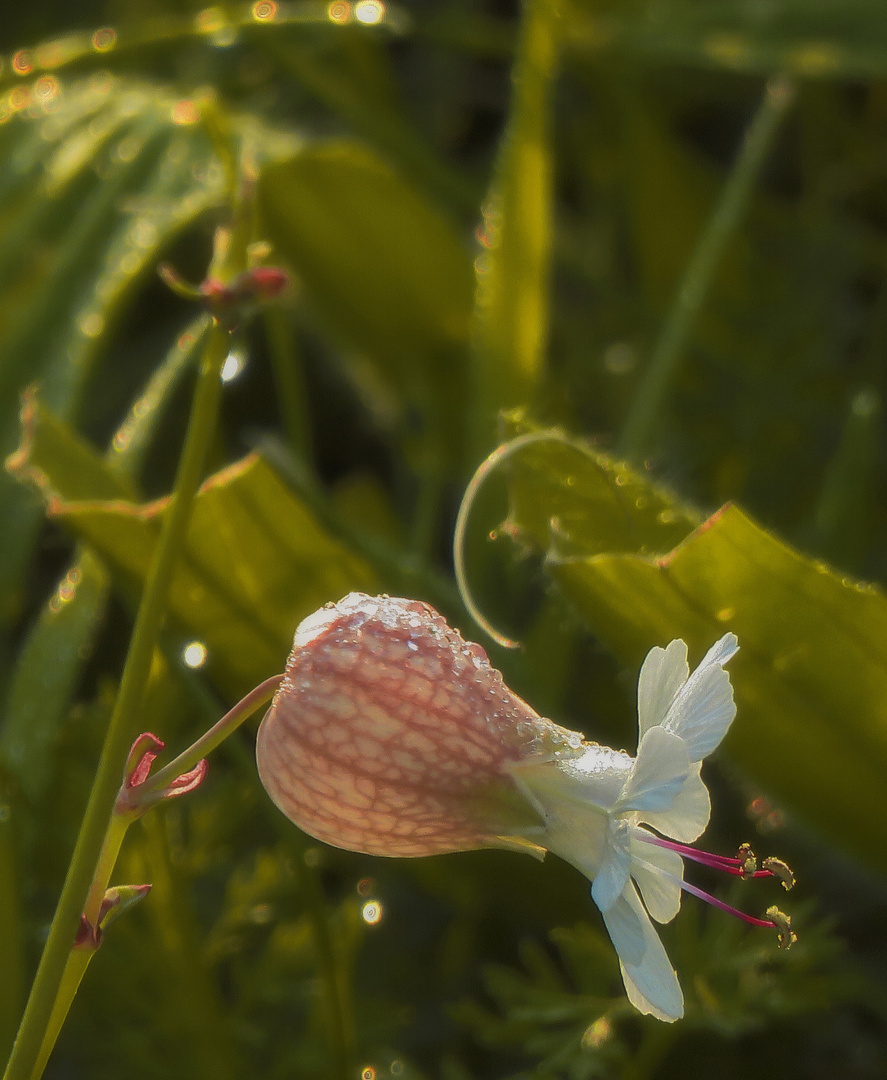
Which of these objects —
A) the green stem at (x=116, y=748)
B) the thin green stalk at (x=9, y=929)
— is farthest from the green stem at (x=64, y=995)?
the thin green stalk at (x=9, y=929)

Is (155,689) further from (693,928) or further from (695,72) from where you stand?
(695,72)

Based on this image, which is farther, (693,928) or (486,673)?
(693,928)

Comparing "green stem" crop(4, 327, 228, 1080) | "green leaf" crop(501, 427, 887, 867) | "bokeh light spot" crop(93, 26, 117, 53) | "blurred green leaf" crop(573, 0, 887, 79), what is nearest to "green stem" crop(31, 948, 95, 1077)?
"green stem" crop(4, 327, 228, 1080)

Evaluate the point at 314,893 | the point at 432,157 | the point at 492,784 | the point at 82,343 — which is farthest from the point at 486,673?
the point at 432,157

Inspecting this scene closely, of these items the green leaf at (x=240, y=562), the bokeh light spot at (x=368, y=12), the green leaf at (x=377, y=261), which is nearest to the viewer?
the green leaf at (x=240, y=562)

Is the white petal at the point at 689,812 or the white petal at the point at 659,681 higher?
the white petal at the point at 659,681

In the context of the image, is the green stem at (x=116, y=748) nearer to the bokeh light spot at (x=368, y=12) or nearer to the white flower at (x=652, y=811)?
the white flower at (x=652, y=811)

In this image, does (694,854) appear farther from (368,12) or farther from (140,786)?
(368,12)
